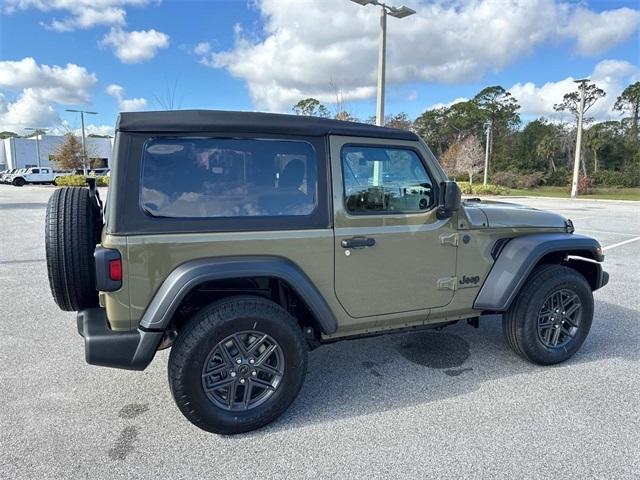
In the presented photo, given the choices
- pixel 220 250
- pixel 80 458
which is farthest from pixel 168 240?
pixel 80 458

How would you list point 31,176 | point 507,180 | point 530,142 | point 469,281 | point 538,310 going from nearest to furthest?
1. point 469,281
2. point 538,310
3. point 31,176
4. point 507,180
5. point 530,142

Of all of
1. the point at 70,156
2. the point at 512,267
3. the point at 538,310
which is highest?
the point at 70,156

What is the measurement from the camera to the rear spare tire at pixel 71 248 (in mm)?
2586

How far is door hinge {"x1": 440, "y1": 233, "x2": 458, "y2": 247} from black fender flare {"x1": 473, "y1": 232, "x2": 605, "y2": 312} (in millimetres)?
447

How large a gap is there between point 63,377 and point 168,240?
1.78m

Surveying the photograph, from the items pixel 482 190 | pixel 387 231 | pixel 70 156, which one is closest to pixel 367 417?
pixel 387 231

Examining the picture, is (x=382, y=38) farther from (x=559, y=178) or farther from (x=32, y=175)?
(x=559, y=178)

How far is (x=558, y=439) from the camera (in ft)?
8.33

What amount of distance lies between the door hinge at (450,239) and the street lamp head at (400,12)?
819 centimetres

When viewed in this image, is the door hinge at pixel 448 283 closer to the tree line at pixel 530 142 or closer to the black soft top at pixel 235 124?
the black soft top at pixel 235 124

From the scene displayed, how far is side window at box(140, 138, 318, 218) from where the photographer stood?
7.99 feet

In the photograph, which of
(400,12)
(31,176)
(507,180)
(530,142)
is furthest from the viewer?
(530,142)

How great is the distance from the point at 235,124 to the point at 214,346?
134 cm

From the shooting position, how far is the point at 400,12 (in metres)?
9.54
